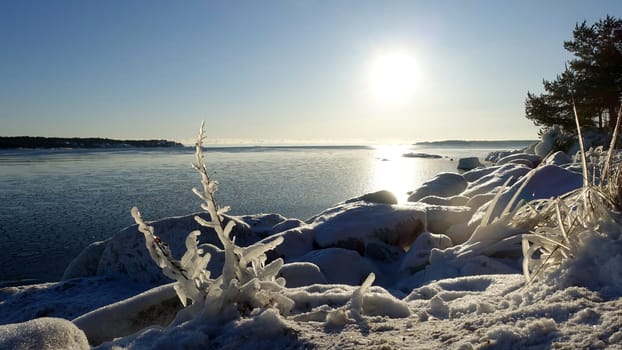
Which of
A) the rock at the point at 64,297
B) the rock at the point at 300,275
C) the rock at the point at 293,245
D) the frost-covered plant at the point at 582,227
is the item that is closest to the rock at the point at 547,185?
the rock at the point at 300,275

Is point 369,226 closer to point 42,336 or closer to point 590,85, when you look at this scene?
point 42,336

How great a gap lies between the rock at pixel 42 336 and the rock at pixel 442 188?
8.43 meters

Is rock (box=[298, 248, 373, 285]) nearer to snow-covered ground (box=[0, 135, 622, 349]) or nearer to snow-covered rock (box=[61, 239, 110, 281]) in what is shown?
snow-covered ground (box=[0, 135, 622, 349])

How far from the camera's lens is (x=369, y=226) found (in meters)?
5.35

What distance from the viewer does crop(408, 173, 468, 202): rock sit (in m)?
9.42

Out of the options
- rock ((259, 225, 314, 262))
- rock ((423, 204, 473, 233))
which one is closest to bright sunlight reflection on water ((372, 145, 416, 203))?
rock ((423, 204, 473, 233))

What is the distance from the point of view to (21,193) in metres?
12.3

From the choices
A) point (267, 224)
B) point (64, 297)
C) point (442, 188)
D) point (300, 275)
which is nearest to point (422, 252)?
point (300, 275)

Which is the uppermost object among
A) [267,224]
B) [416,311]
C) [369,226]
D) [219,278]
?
[219,278]

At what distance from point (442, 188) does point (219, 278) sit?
887 cm

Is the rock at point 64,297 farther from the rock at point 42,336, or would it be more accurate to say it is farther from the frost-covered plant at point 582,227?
the frost-covered plant at point 582,227

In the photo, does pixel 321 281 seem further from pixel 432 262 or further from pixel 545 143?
pixel 545 143

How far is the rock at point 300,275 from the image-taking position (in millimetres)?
2982

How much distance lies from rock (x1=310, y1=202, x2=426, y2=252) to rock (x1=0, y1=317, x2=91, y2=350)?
395 centimetres
